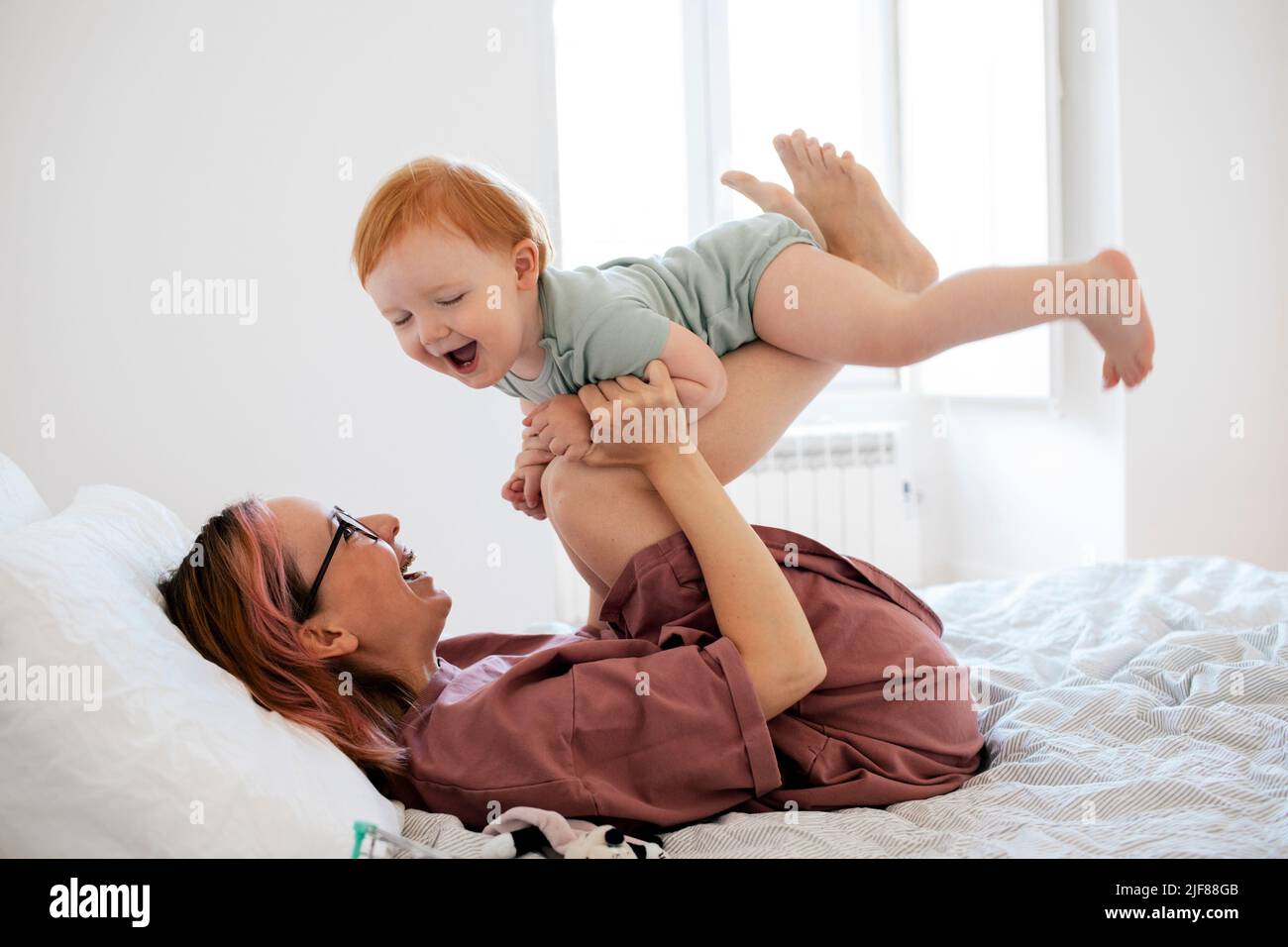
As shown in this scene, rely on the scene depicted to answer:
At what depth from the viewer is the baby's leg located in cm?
131

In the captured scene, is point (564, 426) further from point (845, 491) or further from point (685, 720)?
point (845, 491)

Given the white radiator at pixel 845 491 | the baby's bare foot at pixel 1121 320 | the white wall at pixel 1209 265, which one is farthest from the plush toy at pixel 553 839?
the white wall at pixel 1209 265

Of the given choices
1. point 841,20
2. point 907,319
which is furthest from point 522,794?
point 841,20

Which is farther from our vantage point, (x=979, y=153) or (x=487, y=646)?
(x=979, y=153)

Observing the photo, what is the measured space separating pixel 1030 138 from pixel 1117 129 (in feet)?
0.92

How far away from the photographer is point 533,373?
1390 millimetres

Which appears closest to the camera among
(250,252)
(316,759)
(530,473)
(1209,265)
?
(316,759)

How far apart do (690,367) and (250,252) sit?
2.40 meters

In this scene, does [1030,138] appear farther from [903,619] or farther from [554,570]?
[903,619]

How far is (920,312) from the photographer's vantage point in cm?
133

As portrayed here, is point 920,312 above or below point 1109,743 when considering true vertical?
above

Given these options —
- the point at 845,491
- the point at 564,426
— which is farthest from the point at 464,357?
the point at 845,491

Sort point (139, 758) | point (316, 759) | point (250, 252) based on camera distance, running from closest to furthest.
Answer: point (139, 758)
point (316, 759)
point (250, 252)

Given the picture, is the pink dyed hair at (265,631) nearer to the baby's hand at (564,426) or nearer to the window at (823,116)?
the baby's hand at (564,426)
